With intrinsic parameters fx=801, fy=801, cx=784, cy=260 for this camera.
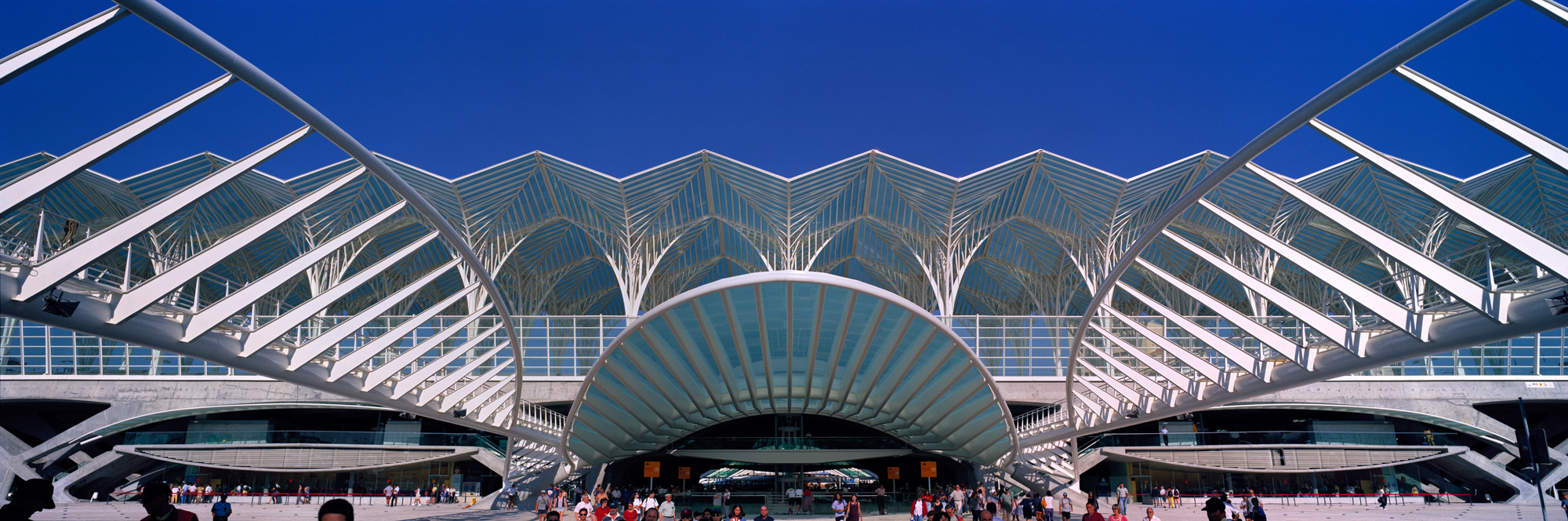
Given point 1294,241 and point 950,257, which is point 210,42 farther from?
point 1294,241

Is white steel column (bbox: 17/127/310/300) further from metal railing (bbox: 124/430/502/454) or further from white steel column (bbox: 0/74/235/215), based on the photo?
metal railing (bbox: 124/430/502/454)

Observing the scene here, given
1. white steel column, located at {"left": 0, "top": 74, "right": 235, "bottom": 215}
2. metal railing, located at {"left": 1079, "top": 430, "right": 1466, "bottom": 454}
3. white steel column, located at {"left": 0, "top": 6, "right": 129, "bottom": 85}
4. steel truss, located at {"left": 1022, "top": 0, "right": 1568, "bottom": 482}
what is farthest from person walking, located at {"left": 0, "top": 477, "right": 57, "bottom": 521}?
metal railing, located at {"left": 1079, "top": 430, "right": 1466, "bottom": 454}

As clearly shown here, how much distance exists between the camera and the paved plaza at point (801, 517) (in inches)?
1043

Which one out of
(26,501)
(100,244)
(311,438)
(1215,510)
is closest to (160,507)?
(26,501)

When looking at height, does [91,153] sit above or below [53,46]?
below

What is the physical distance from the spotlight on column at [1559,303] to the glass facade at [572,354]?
31.0 metres

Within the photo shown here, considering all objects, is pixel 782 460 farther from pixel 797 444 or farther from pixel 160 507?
pixel 160 507

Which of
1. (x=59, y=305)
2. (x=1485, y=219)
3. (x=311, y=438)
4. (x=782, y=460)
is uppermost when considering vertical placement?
(x=1485, y=219)

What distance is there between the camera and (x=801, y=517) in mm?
28203

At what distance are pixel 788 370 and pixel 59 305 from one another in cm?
1862

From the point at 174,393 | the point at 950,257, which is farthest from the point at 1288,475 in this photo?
the point at 174,393

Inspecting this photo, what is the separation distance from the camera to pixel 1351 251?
5375 centimetres

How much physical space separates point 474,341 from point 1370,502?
4304 cm

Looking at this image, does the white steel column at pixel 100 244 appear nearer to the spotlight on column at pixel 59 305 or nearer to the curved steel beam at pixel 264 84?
the spotlight on column at pixel 59 305
